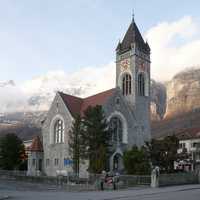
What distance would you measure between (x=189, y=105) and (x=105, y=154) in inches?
6133

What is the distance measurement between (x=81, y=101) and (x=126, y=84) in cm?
814

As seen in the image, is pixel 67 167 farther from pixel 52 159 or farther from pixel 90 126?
pixel 90 126

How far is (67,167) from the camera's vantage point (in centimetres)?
6044

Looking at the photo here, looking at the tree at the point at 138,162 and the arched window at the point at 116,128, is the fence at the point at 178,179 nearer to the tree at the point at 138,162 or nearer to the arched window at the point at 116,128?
the tree at the point at 138,162

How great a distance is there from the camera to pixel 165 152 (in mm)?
44875

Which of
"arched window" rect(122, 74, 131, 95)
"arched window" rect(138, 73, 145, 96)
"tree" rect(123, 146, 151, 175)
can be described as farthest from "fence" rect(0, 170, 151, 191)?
"arched window" rect(138, 73, 145, 96)

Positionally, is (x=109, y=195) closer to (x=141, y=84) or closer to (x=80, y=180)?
(x=80, y=180)

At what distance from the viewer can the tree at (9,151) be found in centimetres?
6191

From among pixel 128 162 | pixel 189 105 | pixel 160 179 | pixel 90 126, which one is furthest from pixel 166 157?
pixel 189 105

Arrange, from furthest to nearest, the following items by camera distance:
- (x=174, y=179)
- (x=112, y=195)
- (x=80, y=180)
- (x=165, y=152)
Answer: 1. (x=165, y=152)
2. (x=80, y=180)
3. (x=174, y=179)
4. (x=112, y=195)

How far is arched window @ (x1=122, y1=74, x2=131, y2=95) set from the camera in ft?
224

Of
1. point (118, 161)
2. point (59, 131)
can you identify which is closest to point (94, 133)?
point (118, 161)

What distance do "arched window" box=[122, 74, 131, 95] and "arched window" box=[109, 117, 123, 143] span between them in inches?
249

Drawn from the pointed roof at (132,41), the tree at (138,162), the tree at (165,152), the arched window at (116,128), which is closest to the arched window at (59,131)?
the arched window at (116,128)
